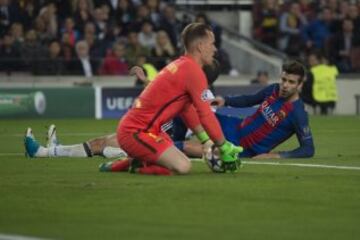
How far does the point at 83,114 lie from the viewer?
104 ft

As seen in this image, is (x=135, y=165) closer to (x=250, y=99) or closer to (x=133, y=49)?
(x=250, y=99)

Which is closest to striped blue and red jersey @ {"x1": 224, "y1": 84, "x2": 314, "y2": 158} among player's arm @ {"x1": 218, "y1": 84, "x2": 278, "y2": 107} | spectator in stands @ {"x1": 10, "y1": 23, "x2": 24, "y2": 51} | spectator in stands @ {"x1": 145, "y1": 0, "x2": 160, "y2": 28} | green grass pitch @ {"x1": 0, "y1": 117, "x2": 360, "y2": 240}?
player's arm @ {"x1": 218, "y1": 84, "x2": 278, "y2": 107}

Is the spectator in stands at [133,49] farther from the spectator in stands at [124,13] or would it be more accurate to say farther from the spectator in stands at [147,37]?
the spectator in stands at [124,13]

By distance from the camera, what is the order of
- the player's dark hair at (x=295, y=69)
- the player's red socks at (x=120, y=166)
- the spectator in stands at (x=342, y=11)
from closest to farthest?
the player's red socks at (x=120, y=166) < the player's dark hair at (x=295, y=69) < the spectator in stands at (x=342, y=11)

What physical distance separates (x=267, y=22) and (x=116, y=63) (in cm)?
533

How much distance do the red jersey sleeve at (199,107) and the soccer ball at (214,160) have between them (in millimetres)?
352

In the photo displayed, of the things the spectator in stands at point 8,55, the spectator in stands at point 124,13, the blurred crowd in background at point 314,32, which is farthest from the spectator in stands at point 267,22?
the spectator in stands at point 8,55

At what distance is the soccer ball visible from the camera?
46.3 feet

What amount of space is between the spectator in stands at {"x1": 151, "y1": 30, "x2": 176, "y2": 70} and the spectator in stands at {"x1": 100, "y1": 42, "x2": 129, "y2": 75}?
0.79 metres

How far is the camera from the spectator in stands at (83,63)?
3269 centimetres

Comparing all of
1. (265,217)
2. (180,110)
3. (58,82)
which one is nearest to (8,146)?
(180,110)

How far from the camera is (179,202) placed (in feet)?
38.4

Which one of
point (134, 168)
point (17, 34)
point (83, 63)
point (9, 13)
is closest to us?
point (134, 168)

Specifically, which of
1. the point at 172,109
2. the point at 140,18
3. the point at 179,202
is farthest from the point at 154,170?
the point at 140,18
